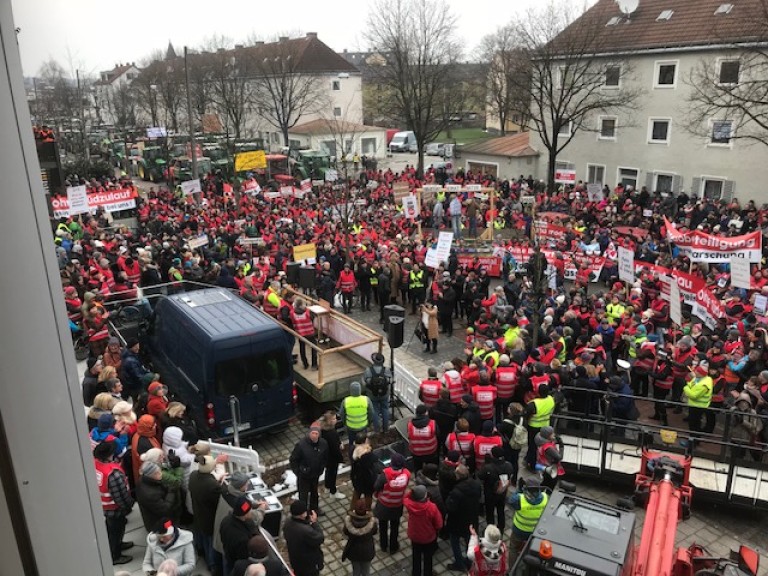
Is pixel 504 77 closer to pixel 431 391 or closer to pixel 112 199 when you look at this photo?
pixel 112 199

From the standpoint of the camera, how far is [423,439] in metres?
9.27

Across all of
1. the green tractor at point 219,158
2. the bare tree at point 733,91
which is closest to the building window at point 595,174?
the bare tree at point 733,91

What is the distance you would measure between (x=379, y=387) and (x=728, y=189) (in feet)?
86.5

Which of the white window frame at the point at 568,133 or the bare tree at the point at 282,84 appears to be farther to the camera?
the bare tree at the point at 282,84

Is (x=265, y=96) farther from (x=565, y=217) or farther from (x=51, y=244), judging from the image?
(x=51, y=244)

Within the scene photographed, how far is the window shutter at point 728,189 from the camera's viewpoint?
3017 centimetres

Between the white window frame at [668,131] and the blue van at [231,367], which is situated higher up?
the white window frame at [668,131]

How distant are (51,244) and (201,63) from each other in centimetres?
6030

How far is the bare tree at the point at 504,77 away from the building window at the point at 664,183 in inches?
361

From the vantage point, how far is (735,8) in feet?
103

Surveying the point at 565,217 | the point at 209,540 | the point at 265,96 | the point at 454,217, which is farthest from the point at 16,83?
the point at 265,96

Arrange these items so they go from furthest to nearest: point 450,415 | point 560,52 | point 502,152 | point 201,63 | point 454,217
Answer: point 201,63
point 502,152
point 560,52
point 454,217
point 450,415

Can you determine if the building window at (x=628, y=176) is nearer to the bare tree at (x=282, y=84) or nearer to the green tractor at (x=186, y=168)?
the green tractor at (x=186, y=168)

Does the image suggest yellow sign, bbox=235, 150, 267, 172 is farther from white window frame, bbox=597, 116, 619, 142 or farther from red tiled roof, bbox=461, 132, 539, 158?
white window frame, bbox=597, 116, 619, 142
